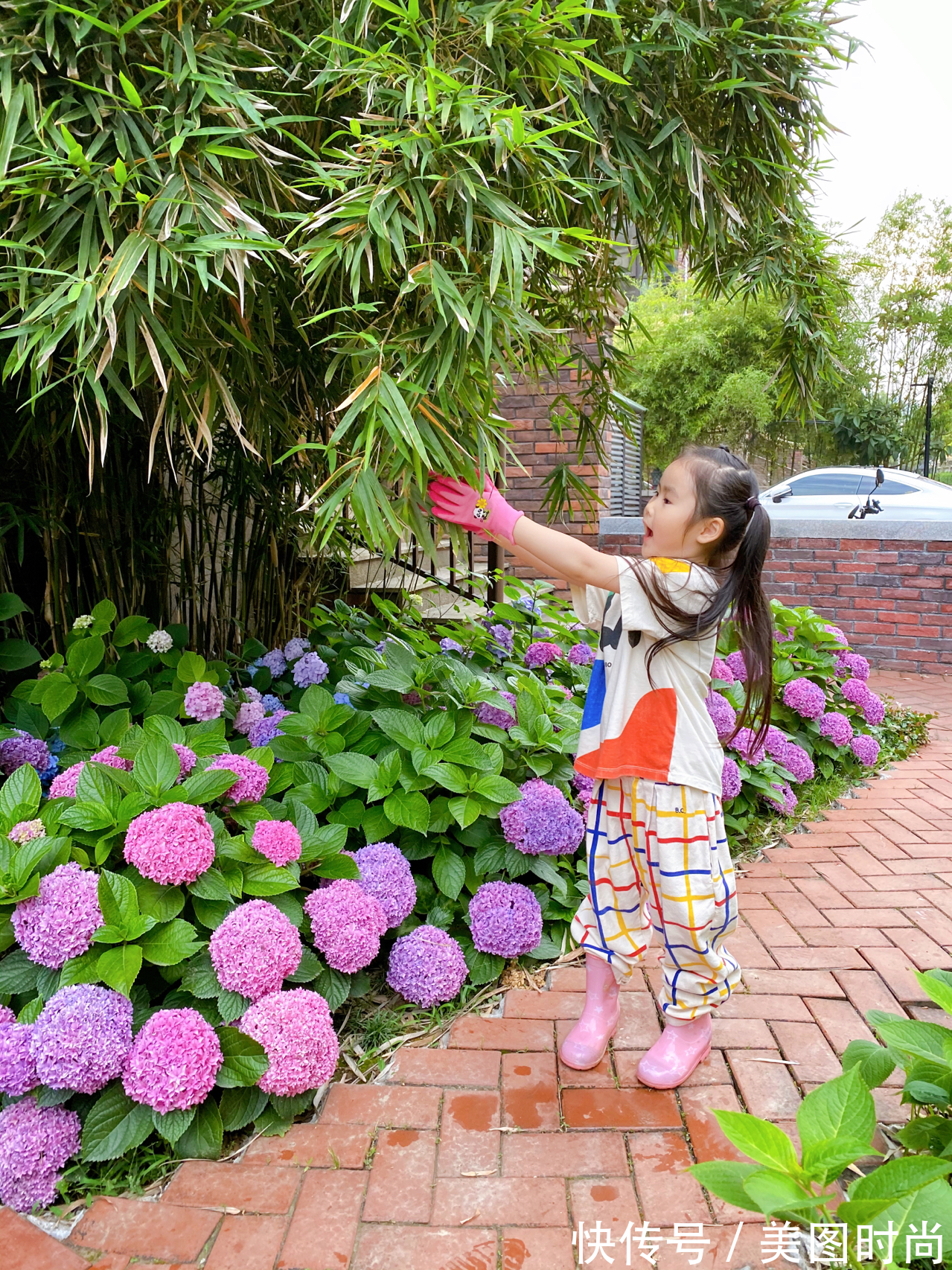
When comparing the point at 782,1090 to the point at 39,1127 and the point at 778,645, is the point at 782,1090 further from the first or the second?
the point at 778,645

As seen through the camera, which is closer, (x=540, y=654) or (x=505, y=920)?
(x=505, y=920)

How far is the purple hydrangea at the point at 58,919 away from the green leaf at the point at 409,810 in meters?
0.62

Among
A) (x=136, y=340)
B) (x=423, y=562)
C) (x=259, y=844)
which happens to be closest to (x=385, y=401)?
(x=136, y=340)

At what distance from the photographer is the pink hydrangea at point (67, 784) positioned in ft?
5.77

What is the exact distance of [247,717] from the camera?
2.29 meters

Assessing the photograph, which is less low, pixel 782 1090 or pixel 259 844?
pixel 259 844

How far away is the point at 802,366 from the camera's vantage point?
3.08m

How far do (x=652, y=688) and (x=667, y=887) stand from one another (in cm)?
35

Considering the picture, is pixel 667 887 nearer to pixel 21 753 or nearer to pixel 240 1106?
pixel 240 1106

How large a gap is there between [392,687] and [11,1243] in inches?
51.0

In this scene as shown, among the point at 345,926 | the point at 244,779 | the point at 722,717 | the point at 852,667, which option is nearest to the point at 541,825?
the point at 345,926

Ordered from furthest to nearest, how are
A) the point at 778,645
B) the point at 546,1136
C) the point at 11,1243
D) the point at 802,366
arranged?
1. the point at 778,645
2. the point at 802,366
3. the point at 546,1136
4. the point at 11,1243

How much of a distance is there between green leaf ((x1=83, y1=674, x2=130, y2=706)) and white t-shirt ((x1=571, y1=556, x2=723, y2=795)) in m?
1.18

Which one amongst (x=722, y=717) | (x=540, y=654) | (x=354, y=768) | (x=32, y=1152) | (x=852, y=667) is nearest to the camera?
(x=32, y=1152)
